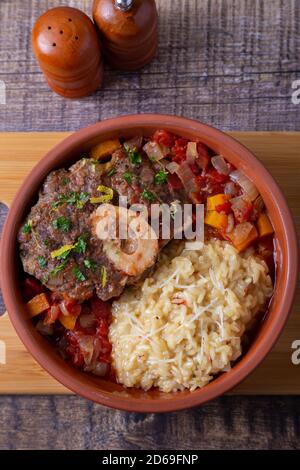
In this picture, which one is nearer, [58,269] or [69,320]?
[58,269]

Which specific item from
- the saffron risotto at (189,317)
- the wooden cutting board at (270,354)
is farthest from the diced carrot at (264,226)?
the wooden cutting board at (270,354)

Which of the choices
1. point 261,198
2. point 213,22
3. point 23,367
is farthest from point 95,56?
point 23,367

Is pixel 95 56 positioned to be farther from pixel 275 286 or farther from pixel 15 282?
pixel 275 286

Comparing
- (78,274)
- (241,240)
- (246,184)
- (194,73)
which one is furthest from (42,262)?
(194,73)

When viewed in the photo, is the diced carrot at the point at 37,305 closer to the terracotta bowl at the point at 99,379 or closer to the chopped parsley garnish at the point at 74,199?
the terracotta bowl at the point at 99,379

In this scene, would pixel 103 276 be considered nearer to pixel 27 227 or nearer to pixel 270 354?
pixel 27 227

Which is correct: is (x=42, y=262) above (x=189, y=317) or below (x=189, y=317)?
above
